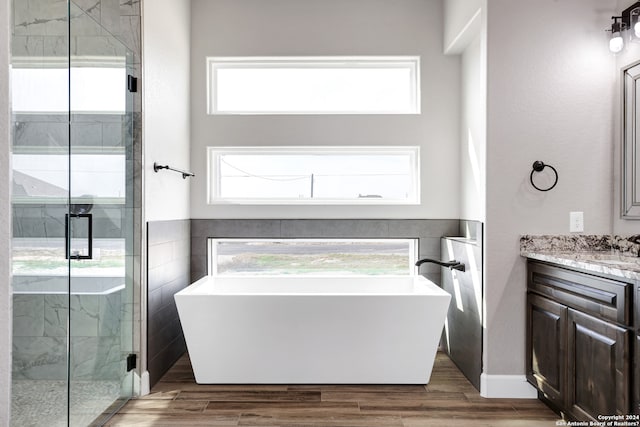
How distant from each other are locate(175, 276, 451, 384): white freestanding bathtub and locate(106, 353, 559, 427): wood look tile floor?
0.31 ft

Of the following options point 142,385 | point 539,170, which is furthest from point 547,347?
point 142,385

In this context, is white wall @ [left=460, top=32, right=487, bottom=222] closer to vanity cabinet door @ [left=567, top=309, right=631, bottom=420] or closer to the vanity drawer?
the vanity drawer

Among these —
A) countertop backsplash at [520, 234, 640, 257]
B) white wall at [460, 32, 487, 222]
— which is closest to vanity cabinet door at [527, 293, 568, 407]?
countertop backsplash at [520, 234, 640, 257]

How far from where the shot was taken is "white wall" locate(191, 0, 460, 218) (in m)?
3.70

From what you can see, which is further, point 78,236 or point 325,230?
point 325,230

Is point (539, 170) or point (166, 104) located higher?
point (166, 104)

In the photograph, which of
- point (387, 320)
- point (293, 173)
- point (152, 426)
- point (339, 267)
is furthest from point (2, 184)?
point (339, 267)

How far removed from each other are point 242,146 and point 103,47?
4.87ft

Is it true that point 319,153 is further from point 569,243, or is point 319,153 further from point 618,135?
point 618,135

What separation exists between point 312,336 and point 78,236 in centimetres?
150

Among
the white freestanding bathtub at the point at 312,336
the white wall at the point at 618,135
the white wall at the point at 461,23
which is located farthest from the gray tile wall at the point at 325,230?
the white wall at the point at 461,23

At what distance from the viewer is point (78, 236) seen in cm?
218

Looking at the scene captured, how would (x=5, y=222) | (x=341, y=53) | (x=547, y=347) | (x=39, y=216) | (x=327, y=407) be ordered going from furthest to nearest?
Answer: (x=341, y=53) → (x=327, y=407) → (x=547, y=347) → (x=39, y=216) → (x=5, y=222)

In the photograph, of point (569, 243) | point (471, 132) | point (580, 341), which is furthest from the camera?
point (471, 132)
